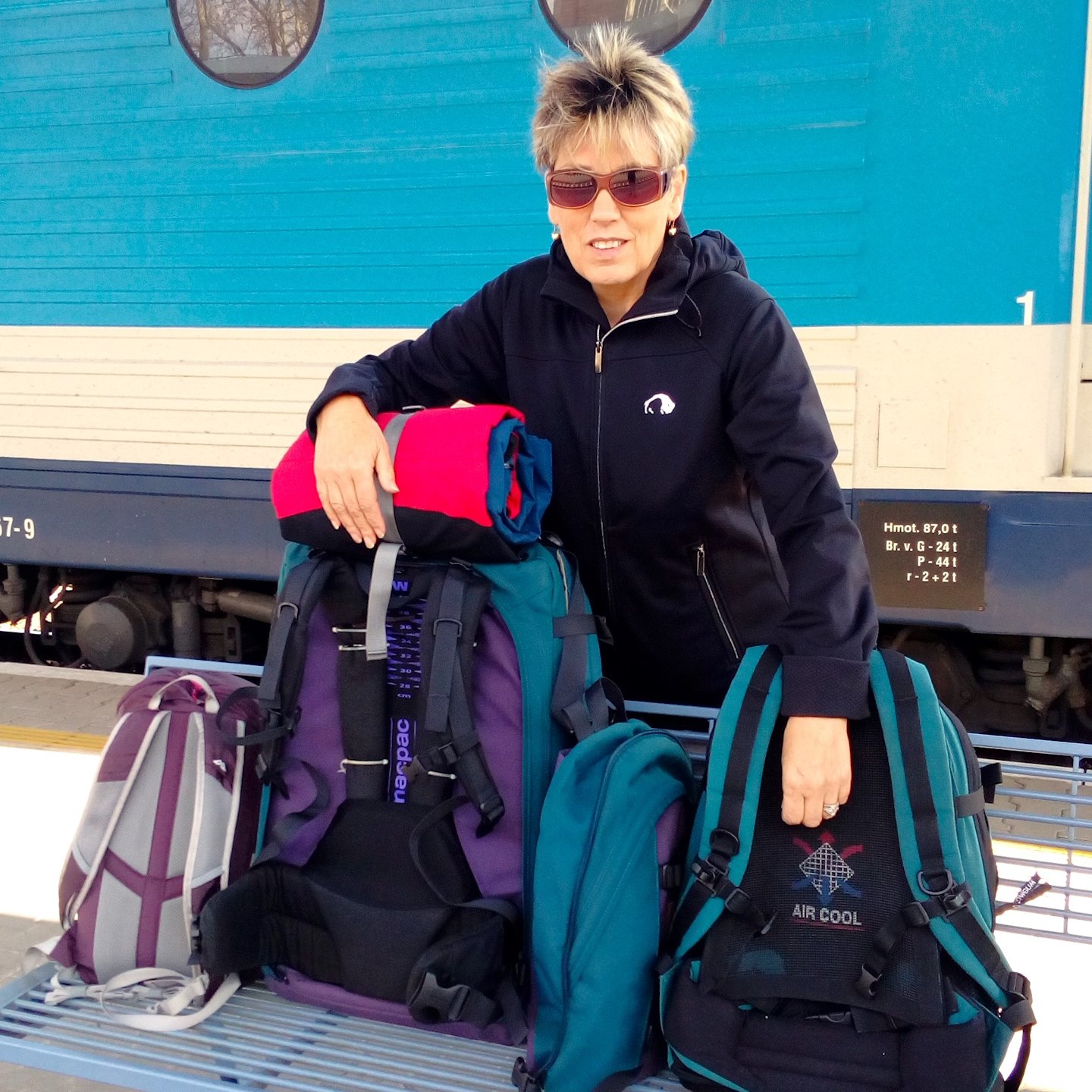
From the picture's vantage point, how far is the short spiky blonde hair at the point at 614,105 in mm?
1868

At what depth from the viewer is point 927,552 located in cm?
354

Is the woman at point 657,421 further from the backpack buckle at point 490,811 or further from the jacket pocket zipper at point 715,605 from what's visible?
the backpack buckle at point 490,811

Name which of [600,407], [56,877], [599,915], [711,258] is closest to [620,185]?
[711,258]

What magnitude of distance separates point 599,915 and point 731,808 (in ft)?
0.81

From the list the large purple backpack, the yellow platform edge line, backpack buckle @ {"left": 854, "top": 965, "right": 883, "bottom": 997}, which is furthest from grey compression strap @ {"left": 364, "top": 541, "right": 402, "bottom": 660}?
the yellow platform edge line

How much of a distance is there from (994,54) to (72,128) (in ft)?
9.95

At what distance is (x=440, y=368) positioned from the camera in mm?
2277

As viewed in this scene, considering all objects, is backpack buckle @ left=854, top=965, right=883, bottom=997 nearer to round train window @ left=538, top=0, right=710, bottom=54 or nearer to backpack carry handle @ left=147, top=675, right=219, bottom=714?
backpack carry handle @ left=147, top=675, right=219, bottom=714

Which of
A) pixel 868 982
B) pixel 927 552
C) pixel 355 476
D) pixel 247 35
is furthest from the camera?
pixel 247 35

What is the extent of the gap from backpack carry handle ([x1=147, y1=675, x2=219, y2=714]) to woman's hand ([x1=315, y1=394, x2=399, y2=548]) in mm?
401

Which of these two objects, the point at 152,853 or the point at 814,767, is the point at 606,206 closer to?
the point at 814,767

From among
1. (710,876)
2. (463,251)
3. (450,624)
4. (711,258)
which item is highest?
(463,251)

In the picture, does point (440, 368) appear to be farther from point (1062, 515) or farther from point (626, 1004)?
point (1062, 515)

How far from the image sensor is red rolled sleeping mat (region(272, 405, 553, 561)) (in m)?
1.92
